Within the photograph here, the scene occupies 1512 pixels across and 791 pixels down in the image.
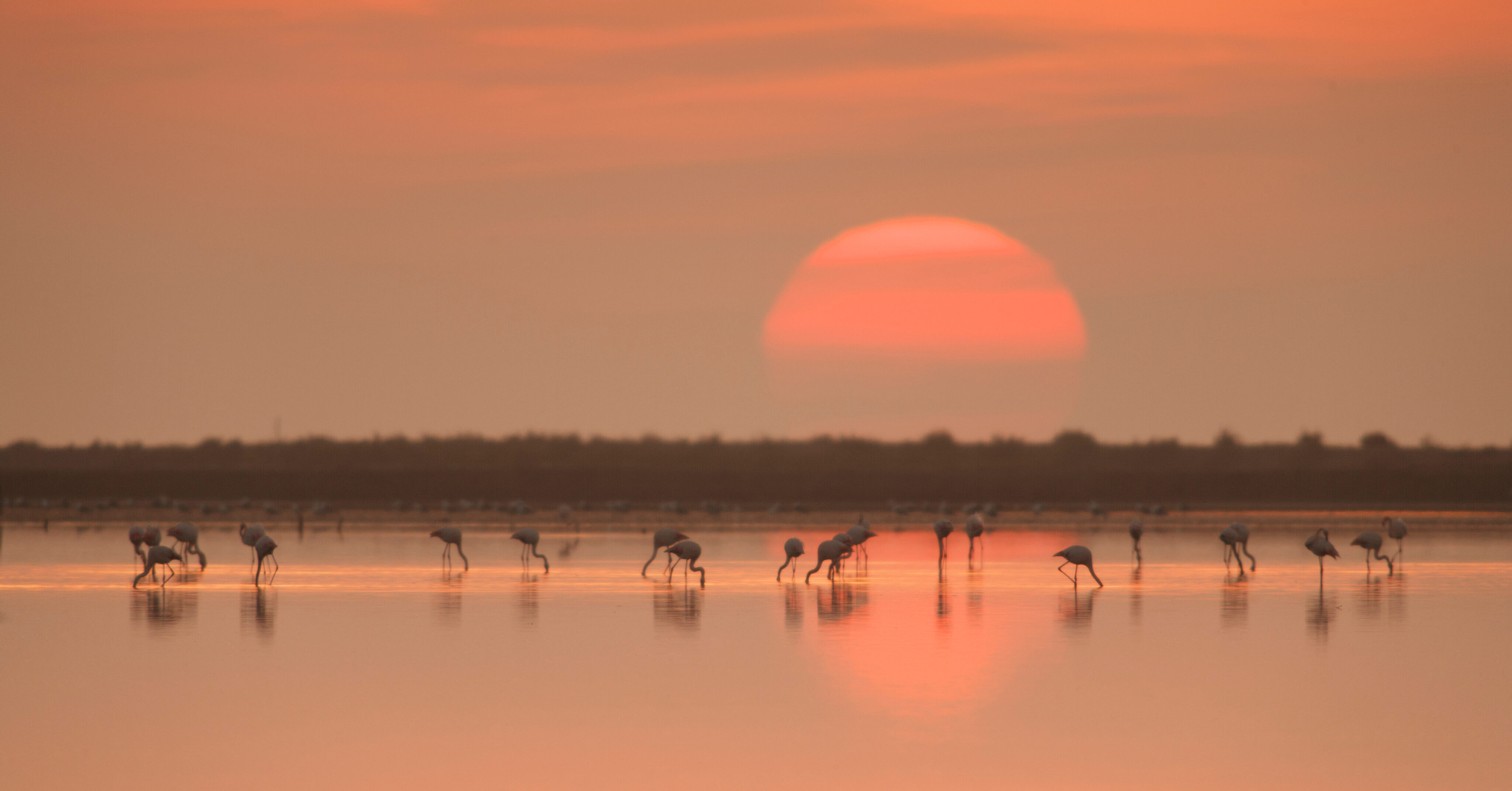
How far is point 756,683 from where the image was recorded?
54.7 ft

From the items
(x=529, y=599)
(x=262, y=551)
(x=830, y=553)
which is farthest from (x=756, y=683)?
(x=262, y=551)

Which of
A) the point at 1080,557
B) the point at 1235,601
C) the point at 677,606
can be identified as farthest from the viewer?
the point at 1080,557

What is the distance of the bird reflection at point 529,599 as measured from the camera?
22.8 m

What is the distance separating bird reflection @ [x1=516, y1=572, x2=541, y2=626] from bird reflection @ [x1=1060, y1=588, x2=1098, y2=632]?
7213mm

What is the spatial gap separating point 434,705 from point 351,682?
177 cm

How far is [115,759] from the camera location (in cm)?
1293

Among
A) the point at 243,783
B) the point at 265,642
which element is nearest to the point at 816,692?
the point at 243,783

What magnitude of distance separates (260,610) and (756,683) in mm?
10162

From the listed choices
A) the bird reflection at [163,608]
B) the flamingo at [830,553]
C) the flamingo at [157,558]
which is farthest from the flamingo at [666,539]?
the bird reflection at [163,608]

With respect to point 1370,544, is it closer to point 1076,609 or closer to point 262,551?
point 1076,609

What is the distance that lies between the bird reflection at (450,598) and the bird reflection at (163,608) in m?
3.42

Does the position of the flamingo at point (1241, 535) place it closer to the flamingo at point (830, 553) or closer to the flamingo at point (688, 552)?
the flamingo at point (830, 553)

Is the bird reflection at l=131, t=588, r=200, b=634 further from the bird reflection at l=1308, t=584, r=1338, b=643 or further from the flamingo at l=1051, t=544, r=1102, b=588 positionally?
the bird reflection at l=1308, t=584, r=1338, b=643

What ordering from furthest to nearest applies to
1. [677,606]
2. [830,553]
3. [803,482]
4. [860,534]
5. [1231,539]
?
1. [803,482]
2. [860,534]
3. [1231,539]
4. [830,553]
5. [677,606]
